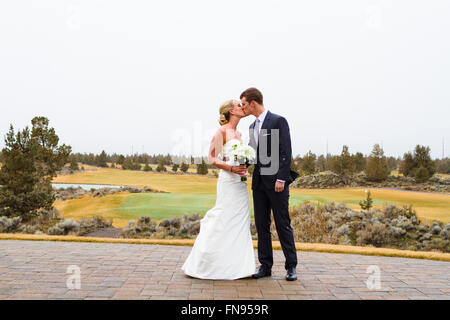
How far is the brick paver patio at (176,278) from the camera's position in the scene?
3658mm

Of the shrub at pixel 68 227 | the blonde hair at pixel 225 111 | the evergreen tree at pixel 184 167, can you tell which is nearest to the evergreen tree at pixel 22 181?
the shrub at pixel 68 227

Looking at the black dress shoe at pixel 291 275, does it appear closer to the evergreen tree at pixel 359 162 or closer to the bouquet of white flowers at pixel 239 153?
the bouquet of white flowers at pixel 239 153

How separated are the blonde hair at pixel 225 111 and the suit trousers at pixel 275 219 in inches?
36.7

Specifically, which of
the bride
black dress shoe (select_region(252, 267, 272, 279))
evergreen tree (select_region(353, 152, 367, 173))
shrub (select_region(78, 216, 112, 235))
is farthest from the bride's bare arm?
evergreen tree (select_region(353, 152, 367, 173))

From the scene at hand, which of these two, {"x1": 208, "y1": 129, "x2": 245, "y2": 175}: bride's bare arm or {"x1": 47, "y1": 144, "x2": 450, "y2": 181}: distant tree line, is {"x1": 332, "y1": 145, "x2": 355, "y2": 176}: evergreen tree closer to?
{"x1": 47, "y1": 144, "x2": 450, "y2": 181}: distant tree line

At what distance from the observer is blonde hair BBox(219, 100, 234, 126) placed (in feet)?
14.5

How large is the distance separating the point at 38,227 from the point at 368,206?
13.2 m

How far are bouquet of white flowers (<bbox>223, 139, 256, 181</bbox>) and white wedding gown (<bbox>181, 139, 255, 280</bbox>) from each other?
0.22 meters

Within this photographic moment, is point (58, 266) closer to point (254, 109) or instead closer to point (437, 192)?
point (254, 109)

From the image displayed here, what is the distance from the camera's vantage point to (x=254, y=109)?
171 inches

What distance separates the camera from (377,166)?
2136cm

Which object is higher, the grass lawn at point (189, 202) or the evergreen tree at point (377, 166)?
the evergreen tree at point (377, 166)

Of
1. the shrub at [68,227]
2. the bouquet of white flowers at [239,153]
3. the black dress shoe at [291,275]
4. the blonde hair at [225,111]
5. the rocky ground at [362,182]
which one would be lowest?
the shrub at [68,227]
